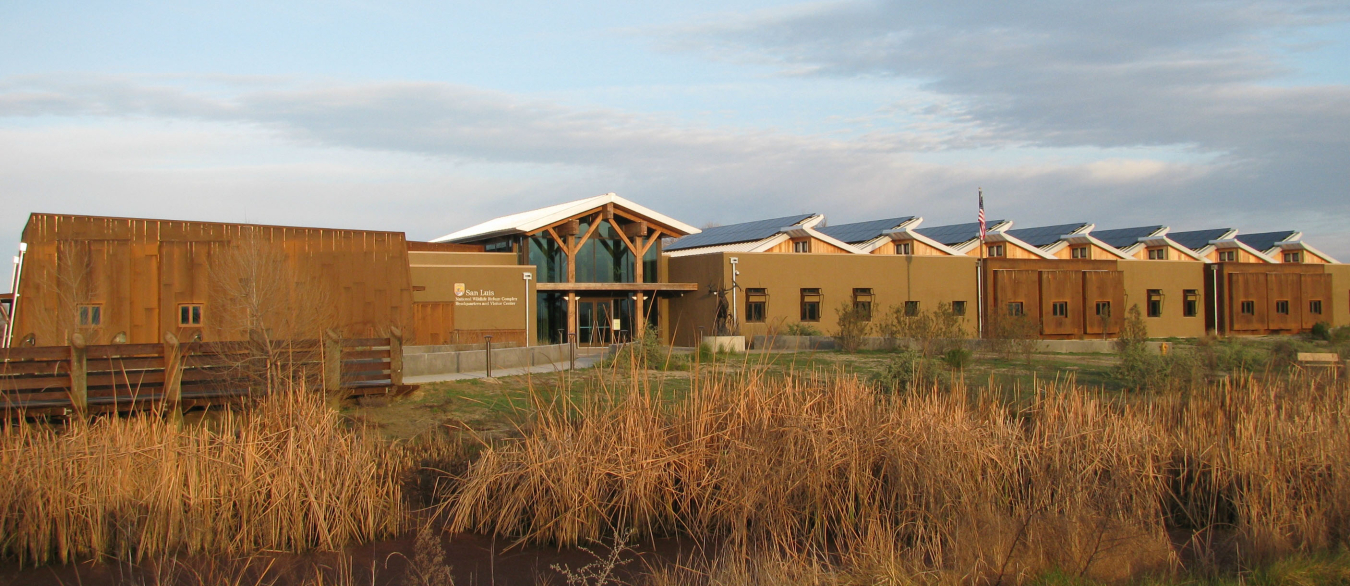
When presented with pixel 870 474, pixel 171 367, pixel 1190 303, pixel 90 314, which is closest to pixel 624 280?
pixel 90 314

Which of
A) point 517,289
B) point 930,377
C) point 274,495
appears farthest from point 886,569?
point 517,289

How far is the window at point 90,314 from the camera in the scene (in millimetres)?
20656

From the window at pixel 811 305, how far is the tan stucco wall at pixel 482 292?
33.4ft

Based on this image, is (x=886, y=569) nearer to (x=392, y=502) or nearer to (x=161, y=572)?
(x=392, y=502)

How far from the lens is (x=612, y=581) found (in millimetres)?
7090

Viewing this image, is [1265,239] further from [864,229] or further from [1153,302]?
[864,229]

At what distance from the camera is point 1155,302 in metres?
44.2

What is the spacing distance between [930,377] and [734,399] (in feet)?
20.6

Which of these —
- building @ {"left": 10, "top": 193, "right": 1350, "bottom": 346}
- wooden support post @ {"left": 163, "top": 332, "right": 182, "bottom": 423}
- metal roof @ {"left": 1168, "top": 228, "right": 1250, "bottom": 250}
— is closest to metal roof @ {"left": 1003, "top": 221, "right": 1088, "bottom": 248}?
building @ {"left": 10, "top": 193, "right": 1350, "bottom": 346}

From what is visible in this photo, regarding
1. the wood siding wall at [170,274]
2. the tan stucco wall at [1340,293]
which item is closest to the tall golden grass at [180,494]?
the wood siding wall at [170,274]

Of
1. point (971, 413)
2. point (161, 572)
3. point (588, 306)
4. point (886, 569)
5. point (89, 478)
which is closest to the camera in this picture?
point (886, 569)

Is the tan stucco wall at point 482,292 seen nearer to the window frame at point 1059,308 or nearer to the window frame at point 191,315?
the window frame at point 191,315

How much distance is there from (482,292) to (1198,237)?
4135 cm

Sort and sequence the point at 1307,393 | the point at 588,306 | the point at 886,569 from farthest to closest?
1. the point at 588,306
2. the point at 1307,393
3. the point at 886,569
